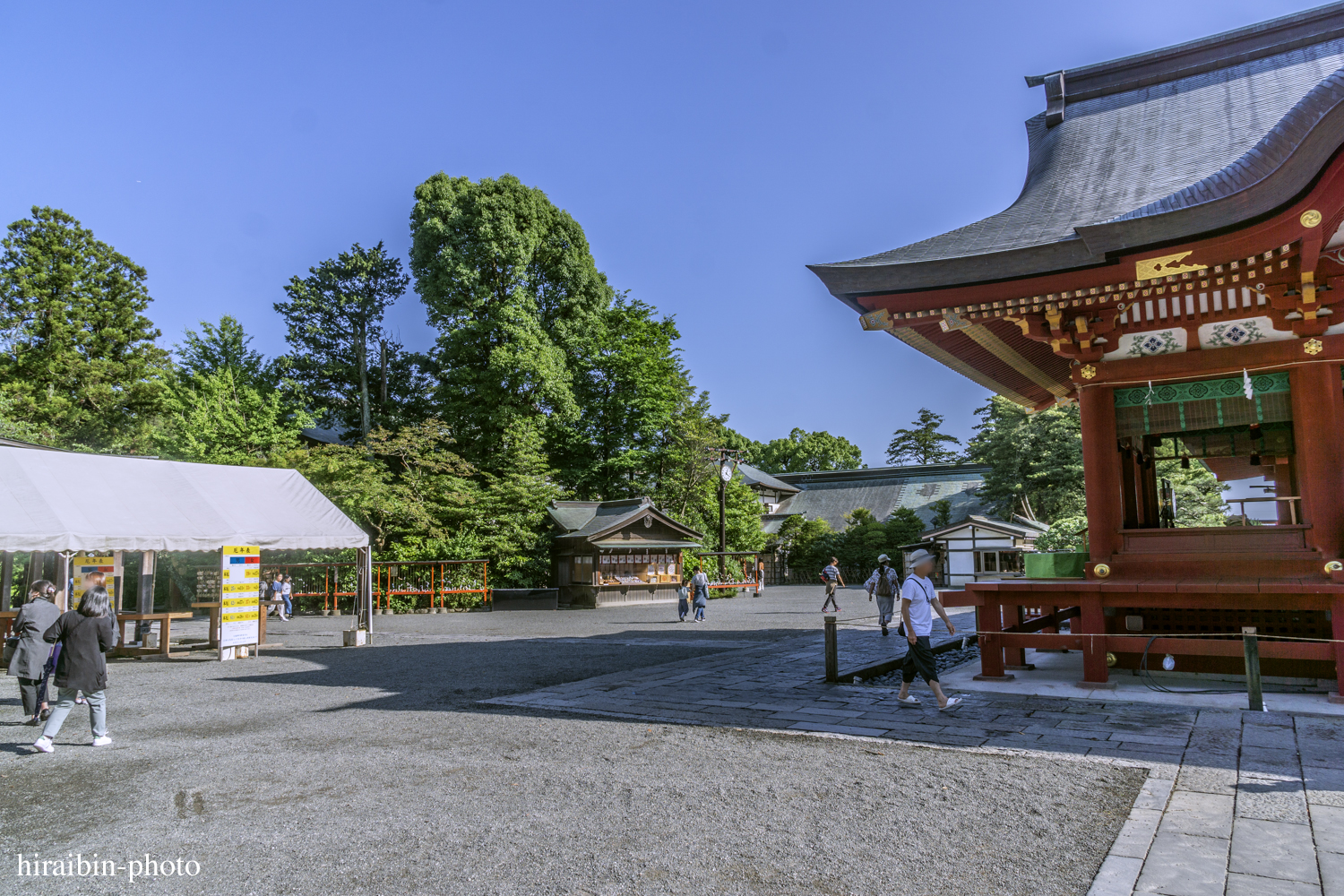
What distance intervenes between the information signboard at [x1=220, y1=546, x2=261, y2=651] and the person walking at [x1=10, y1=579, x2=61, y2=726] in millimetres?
5172

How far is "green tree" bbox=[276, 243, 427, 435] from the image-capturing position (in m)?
37.0

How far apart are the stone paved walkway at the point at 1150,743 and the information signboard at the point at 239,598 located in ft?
23.6

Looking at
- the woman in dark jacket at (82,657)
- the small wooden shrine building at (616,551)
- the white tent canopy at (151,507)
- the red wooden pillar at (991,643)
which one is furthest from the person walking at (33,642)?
the small wooden shrine building at (616,551)

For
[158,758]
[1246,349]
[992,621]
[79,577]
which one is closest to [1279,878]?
[992,621]

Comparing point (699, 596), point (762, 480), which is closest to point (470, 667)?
point (699, 596)

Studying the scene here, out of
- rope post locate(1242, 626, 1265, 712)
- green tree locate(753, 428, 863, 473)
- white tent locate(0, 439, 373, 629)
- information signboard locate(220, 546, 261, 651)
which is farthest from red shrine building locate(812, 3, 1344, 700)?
green tree locate(753, 428, 863, 473)

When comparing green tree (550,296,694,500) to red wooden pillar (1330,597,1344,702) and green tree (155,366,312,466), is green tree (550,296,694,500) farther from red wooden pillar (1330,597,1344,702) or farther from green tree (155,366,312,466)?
red wooden pillar (1330,597,1344,702)

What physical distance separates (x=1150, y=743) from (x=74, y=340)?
1370 inches

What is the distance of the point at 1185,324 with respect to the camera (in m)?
8.50

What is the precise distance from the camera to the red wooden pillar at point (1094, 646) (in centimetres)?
830

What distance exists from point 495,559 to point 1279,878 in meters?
27.9

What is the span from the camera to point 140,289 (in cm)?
3105

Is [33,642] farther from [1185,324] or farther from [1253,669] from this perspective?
[1185,324]

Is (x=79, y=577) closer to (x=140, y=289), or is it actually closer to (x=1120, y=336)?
(x=1120, y=336)
